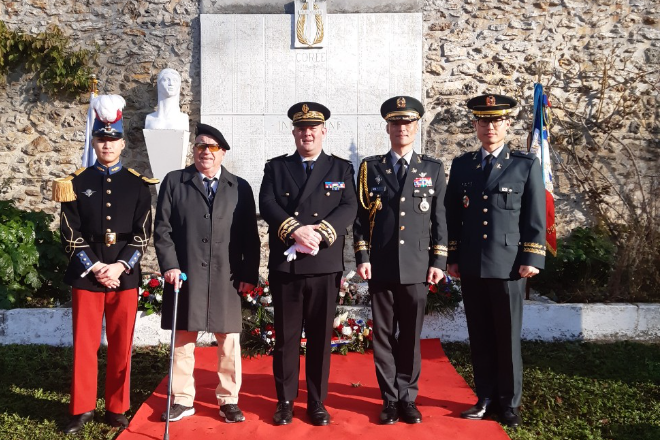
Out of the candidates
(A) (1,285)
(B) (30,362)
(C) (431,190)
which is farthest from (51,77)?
(C) (431,190)

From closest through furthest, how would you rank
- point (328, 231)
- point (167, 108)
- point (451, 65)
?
point (328, 231) → point (167, 108) → point (451, 65)

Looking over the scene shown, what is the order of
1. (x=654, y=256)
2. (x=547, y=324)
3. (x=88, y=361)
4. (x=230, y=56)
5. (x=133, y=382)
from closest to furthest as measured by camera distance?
(x=88, y=361)
(x=133, y=382)
(x=547, y=324)
(x=654, y=256)
(x=230, y=56)

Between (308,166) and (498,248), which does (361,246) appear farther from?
(498,248)

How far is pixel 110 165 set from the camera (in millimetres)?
3285

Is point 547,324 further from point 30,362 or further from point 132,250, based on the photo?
point 30,362

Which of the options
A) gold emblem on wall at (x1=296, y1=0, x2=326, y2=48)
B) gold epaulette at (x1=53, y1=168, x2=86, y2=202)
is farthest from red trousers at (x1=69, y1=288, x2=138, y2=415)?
gold emblem on wall at (x1=296, y1=0, x2=326, y2=48)

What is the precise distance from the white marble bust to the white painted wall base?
2146 millimetres

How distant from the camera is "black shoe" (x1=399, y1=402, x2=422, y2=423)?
10.6ft

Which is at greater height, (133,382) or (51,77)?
(51,77)

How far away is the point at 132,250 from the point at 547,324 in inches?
139

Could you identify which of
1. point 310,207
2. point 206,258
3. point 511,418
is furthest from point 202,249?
point 511,418

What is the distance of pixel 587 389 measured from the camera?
3783mm

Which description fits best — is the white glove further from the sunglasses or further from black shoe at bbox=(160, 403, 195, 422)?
black shoe at bbox=(160, 403, 195, 422)

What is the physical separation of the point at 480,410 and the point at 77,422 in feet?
7.66
